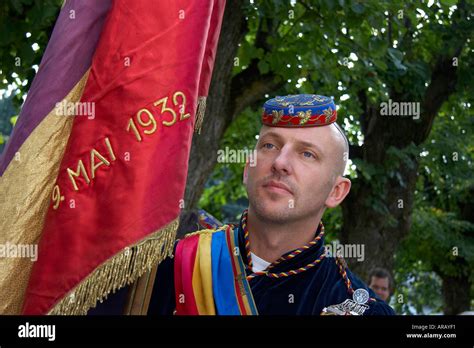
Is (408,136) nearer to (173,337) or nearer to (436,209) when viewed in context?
(436,209)

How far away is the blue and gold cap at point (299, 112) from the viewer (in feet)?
9.97

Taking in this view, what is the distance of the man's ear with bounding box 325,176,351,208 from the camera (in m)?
3.06

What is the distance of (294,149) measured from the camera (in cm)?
299

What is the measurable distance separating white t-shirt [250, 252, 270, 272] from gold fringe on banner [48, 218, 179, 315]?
43cm

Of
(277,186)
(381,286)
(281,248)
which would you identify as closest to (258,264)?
(281,248)

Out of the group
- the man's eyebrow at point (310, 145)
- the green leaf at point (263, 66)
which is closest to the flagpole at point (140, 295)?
the man's eyebrow at point (310, 145)

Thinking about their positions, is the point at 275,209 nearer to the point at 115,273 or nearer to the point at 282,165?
the point at 282,165

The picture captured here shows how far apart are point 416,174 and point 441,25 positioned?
317cm

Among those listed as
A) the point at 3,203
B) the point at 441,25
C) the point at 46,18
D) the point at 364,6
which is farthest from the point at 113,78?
the point at 441,25

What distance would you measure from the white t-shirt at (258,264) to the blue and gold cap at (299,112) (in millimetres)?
476

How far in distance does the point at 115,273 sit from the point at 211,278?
412 millimetres

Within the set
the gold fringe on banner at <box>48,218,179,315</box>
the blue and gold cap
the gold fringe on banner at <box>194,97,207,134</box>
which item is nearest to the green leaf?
the blue and gold cap

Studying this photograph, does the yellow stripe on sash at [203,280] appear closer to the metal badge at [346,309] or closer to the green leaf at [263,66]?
the metal badge at [346,309]

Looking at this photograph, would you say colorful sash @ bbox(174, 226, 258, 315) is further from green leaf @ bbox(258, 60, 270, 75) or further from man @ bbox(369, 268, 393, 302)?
green leaf @ bbox(258, 60, 270, 75)
